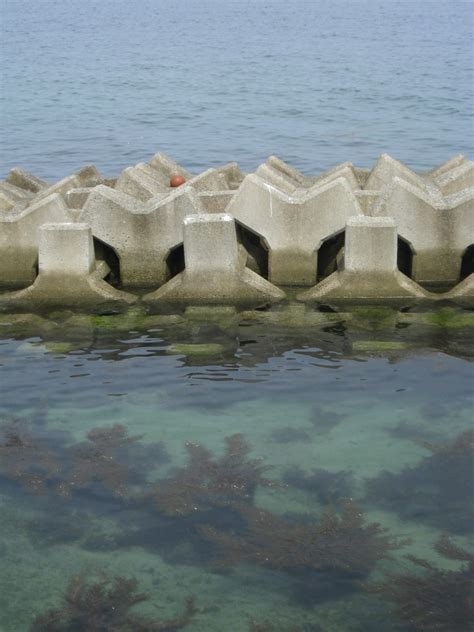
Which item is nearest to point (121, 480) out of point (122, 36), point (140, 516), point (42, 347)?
point (140, 516)

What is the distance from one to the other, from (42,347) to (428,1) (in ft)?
397

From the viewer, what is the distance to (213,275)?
34.0 ft

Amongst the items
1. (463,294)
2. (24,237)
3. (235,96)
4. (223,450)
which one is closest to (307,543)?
(223,450)

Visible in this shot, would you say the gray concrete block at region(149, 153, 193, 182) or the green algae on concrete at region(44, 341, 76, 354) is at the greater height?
the gray concrete block at region(149, 153, 193, 182)

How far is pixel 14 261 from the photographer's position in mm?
11227

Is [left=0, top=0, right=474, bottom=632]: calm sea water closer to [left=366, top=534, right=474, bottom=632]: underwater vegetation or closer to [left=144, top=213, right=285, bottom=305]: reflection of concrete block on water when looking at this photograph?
[left=366, top=534, right=474, bottom=632]: underwater vegetation

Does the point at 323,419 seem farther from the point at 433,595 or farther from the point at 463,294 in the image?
the point at 463,294

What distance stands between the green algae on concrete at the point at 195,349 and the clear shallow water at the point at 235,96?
13592 mm

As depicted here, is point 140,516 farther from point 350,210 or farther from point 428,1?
point 428,1

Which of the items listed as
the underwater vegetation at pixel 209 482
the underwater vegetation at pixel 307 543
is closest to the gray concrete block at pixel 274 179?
the underwater vegetation at pixel 209 482

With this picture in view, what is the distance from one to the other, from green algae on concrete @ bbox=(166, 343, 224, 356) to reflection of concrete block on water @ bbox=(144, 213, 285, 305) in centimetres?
93

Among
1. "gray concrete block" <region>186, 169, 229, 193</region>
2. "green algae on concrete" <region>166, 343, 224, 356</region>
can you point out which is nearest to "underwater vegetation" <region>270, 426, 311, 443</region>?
"green algae on concrete" <region>166, 343, 224, 356</region>

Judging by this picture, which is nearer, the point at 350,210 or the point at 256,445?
the point at 256,445

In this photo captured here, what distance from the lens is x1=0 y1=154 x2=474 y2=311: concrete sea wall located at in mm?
10242
